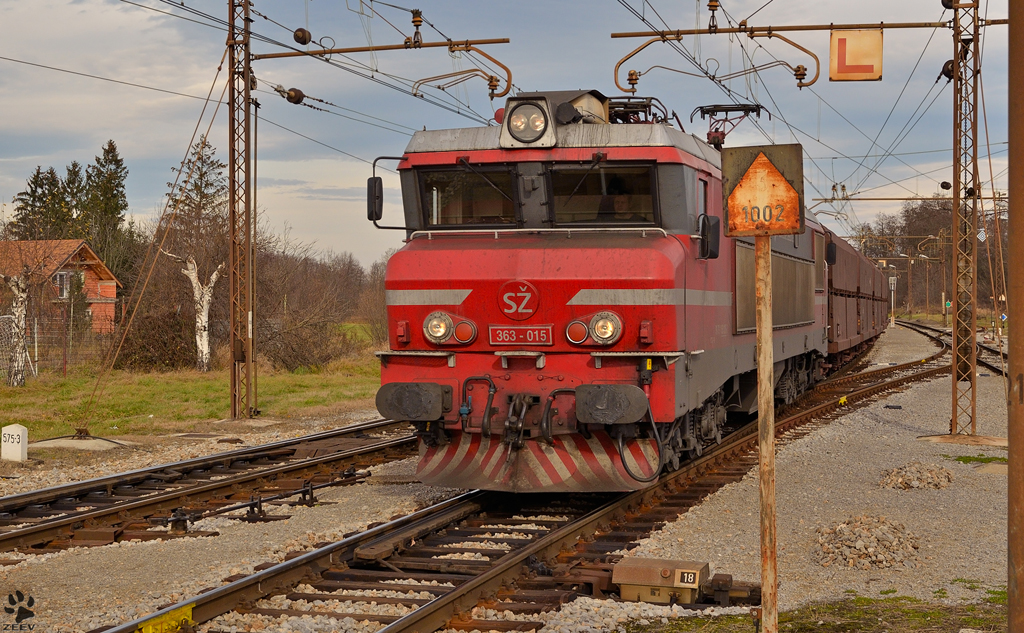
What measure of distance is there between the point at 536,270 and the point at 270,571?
3444mm

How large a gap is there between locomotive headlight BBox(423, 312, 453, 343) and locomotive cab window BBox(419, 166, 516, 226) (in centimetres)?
107

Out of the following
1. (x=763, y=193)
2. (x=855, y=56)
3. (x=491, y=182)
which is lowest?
(x=763, y=193)

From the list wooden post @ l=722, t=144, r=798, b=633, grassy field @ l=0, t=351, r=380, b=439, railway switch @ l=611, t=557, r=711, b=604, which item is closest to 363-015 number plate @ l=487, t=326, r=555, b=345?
railway switch @ l=611, t=557, r=711, b=604

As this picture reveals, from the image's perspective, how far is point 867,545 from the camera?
7.49m

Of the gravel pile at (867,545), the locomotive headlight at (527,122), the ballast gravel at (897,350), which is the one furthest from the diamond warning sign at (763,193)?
the ballast gravel at (897,350)

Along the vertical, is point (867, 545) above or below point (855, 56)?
below

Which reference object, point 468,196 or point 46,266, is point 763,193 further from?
point 46,266

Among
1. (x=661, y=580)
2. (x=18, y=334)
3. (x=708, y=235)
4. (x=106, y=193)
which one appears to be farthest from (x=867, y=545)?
(x=106, y=193)

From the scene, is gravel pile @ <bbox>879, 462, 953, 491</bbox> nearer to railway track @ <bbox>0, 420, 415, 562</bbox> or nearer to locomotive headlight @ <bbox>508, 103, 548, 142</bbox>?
locomotive headlight @ <bbox>508, 103, 548, 142</bbox>

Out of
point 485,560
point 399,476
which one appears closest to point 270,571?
point 485,560

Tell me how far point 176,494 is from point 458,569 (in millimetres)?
4221

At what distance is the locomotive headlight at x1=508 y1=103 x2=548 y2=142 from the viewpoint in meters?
8.97

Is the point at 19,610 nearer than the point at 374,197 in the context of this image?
Yes

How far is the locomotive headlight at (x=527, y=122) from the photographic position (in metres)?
8.97
